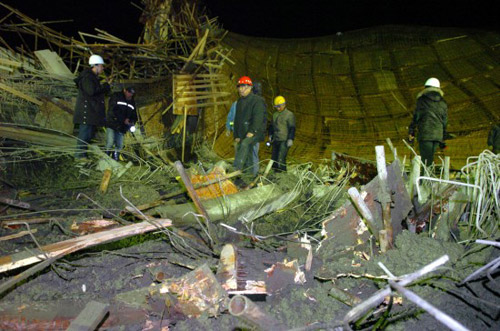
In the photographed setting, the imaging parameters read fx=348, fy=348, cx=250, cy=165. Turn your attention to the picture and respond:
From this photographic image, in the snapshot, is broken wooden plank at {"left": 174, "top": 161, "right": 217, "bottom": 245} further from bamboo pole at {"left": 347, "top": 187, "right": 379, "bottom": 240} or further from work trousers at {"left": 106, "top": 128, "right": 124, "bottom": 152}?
work trousers at {"left": 106, "top": 128, "right": 124, "bottom": 152}

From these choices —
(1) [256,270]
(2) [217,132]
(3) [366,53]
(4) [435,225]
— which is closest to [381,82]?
(3) [366,53]

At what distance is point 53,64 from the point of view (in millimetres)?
7359

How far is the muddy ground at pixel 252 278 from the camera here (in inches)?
87.6

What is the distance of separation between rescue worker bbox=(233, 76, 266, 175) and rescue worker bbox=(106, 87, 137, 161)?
2.10m

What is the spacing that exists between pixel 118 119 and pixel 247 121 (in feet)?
7.80

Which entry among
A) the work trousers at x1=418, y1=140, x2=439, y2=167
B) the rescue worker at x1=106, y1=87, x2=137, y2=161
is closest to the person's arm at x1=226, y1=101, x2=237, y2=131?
the rescue worker at x1=106, y1=87, x2=137, y2=161

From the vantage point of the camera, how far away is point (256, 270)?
9.52 feet

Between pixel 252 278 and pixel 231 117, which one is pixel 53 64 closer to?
pixel 231 117

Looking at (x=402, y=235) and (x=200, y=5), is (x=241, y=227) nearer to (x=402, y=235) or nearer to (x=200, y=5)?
(x=402, y=235)

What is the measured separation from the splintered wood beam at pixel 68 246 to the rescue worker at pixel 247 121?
111 inches

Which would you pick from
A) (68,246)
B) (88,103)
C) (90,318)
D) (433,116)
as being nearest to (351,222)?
(90,318)

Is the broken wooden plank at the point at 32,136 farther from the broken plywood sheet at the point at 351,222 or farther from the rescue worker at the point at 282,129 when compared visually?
the broken plywood sheet at the point at 351,222

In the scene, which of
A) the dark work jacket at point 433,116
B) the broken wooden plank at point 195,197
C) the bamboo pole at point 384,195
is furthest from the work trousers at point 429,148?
the broken wooden plank at point 195,197

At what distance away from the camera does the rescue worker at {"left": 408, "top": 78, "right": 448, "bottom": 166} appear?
211 inches
